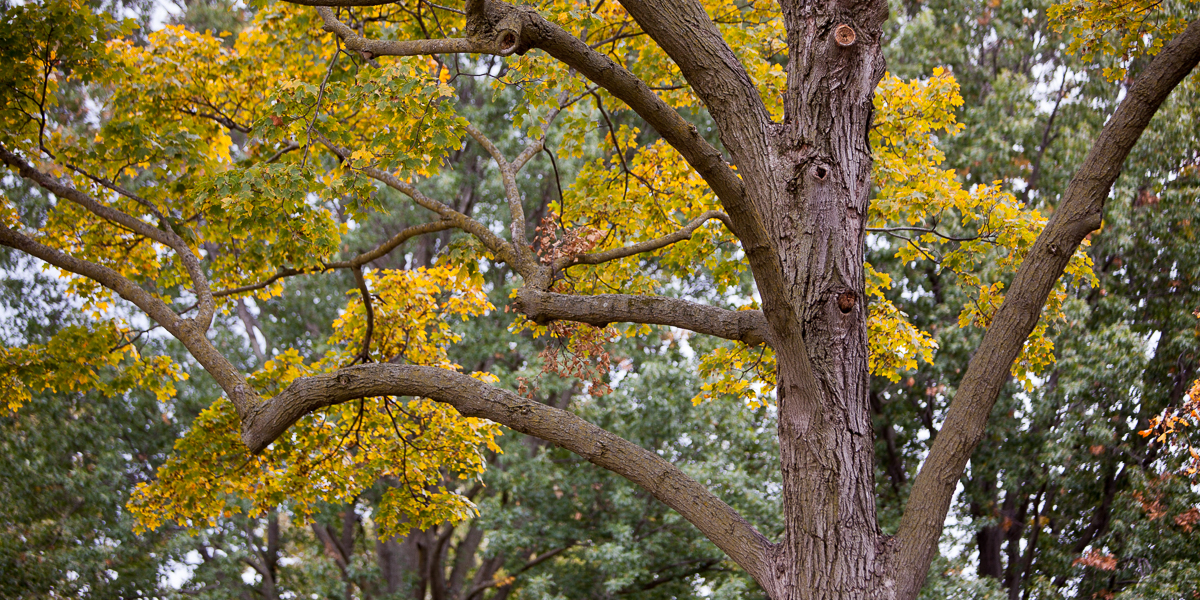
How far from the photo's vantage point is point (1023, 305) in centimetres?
351

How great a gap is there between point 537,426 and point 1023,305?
212 cm

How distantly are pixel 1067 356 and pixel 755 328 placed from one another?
683cm

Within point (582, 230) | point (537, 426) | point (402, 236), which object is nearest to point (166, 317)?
point (402, 236)

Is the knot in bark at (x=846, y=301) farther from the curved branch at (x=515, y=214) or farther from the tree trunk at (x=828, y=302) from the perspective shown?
the curved branch at (x=515, y=214)

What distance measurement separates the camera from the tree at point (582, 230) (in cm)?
350

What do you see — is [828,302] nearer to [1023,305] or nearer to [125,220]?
[1023,305]

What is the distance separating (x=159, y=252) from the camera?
280 inches

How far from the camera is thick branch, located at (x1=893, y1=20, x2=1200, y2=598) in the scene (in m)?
3.47

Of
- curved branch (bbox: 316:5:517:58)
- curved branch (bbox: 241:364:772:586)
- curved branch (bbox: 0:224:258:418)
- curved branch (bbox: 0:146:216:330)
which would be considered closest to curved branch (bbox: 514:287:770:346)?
curved branch (bbox: 241:364:772:586)

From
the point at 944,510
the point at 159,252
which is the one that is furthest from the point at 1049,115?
the point at 159,252

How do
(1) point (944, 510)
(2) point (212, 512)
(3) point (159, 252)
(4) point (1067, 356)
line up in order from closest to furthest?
1. (1) point (944, 510)
2. (2) point (212, 512)
3. (3) point (159, 252)
4. (4) point (1067, 356)

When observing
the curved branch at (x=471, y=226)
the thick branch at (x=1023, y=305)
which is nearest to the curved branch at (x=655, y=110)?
the thick branch at (x=1023, y=305)

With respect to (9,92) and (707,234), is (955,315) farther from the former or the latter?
(9,92)

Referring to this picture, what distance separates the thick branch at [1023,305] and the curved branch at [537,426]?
66 cm
